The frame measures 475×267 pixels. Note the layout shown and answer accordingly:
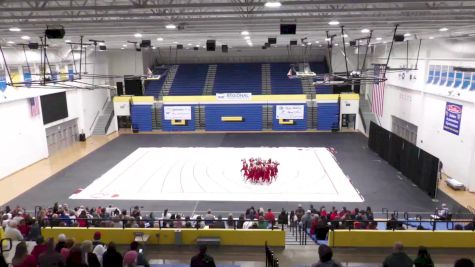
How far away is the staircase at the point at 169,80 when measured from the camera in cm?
3716

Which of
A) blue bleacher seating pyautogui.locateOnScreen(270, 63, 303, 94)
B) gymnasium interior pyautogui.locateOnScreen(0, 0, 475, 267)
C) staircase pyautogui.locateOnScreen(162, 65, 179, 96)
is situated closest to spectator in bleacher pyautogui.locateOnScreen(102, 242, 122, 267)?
gymnasium interior pyautogui.locateOnScreen(0, 0, 475, 267)

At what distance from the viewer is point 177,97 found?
3347cm

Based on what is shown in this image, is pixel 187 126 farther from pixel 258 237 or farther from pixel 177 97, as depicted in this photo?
pixel 258 237

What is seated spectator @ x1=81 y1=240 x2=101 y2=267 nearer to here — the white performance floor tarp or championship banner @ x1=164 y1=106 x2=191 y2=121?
the white performance floor tarp

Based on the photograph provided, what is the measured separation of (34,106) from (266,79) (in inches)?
812

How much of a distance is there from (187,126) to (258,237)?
23681mm

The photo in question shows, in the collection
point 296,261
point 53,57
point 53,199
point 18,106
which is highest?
point 53,57

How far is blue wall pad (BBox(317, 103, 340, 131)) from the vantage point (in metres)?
32.9

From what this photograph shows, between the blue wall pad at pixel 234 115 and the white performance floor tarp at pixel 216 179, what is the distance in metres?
8.19

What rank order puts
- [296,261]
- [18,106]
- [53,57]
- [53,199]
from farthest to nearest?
[53,57]
[18,106]
[53,199]
[296,261]

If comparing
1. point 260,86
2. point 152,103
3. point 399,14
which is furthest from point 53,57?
point 399,14

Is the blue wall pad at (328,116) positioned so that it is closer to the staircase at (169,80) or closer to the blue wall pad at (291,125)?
the blue wall pad at (291,125)

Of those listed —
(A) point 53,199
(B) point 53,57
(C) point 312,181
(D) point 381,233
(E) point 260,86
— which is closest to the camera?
(D) point 381,233

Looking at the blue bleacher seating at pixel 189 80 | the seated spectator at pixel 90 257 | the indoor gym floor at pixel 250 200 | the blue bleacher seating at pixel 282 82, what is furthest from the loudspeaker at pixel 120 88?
the seated spectator at pixel 90 257
